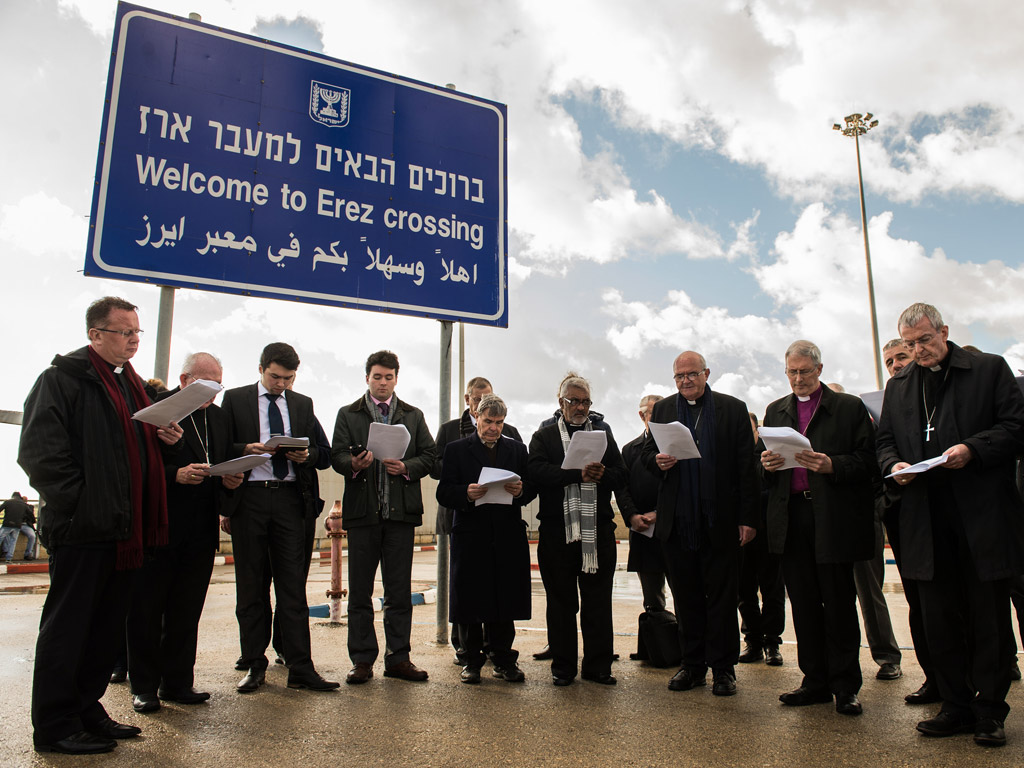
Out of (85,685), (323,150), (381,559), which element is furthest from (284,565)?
(323,150)

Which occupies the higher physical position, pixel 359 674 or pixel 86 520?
pixel 86 520

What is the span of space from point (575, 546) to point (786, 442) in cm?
158

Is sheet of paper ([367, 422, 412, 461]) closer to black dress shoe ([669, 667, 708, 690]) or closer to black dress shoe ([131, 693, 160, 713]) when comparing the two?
black dress shoe ([131, 693, 160, 713])

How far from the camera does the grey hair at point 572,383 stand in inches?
199

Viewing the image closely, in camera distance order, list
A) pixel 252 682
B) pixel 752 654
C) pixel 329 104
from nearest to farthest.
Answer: pixel 252 682 < pixel 752 654 < pixel 329 104

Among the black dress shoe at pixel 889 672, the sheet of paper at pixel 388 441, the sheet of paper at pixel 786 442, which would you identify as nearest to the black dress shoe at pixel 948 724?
the black dress shoe at pixel 889 672

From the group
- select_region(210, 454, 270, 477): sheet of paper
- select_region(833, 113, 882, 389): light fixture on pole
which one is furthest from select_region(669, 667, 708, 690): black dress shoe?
select_region(833, 113, 882, 389): light fixture on pole

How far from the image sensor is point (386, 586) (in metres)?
4.84

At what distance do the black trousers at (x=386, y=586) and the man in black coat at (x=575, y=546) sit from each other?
91 cm

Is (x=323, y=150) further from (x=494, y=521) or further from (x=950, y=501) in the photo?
(x=950, y=501)

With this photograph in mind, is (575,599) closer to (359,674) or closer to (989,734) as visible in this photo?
(359,674)

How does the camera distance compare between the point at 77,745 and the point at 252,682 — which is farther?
the point at 252,682

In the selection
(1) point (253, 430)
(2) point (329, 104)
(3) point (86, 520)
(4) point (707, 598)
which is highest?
(2) point (329, 104)

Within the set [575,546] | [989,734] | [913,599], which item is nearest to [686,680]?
[575,546]
